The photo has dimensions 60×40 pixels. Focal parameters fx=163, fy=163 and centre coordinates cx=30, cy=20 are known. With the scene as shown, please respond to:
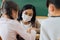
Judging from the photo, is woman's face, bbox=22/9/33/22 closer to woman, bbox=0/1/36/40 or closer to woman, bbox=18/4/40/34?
woman, bbox=18/4/40/34

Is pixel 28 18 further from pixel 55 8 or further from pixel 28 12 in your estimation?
pixel 55 8

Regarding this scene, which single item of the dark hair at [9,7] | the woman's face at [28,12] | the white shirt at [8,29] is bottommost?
the white shirt at [8,29]

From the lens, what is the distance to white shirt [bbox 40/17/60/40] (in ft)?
2.97

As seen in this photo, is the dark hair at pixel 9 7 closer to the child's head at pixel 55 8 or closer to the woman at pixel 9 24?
the woman at pixel 9 24

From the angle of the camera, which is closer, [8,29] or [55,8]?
[55,8]

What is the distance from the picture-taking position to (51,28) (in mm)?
913

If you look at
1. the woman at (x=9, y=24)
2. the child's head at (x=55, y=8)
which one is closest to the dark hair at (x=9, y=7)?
the woman at (x=9, y=24)

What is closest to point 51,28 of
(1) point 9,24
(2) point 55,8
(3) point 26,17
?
(2) point 55,8

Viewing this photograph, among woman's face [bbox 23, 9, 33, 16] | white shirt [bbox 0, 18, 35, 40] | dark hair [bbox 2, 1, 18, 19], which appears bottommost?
white shirt [bbox 0, 18, 35, 40]

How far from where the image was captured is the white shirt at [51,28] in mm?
905

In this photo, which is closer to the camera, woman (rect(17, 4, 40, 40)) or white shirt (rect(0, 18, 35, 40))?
white shirt (rect(0, 18, 35, 40))

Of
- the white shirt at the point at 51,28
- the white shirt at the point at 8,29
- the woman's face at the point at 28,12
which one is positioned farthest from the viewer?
the woman's face at the point at 28,12

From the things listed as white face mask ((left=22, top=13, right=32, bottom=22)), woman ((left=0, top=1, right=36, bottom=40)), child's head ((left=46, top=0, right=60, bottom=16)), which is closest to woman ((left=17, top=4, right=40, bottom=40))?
white face mask ((left=22, top=13, right=32, bottom=22))

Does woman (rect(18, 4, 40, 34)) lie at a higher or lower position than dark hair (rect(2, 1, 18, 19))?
lower
